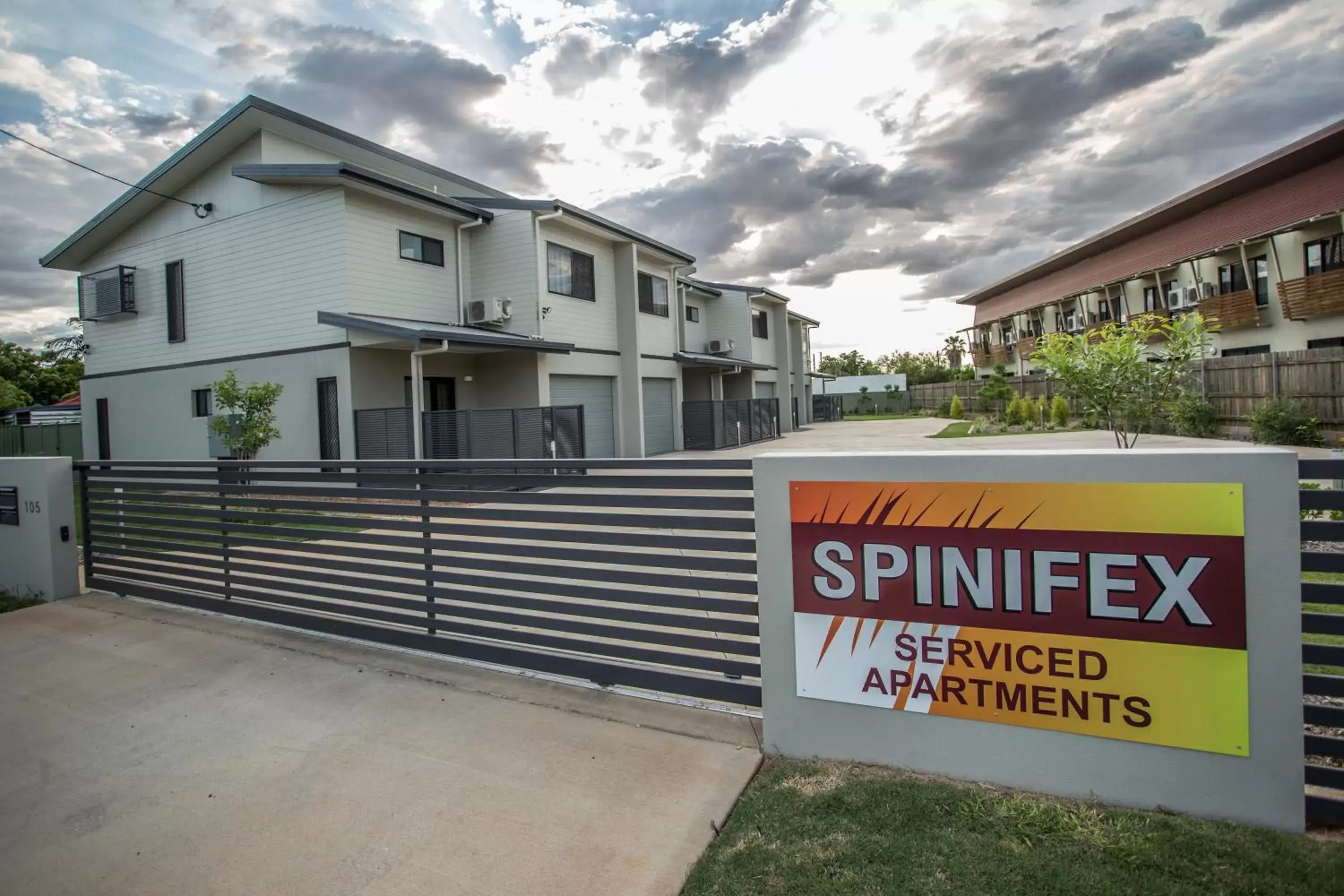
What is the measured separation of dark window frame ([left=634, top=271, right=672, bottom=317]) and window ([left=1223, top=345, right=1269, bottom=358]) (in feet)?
59.2

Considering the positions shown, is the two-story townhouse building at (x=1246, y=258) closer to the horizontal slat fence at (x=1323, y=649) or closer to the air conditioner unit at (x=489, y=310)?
the horizontal slat fence at (x=1323, y=649)

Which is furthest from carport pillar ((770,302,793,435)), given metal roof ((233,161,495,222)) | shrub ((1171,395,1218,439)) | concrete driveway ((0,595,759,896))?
concrete driveway ((0,595,759,896))

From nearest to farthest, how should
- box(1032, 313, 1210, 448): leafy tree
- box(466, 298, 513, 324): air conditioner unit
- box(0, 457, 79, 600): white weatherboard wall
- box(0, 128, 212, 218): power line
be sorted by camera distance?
box(0, 457, 79, 600): white weatherboard wall < box(1032, 313, 1210, 448): leafy tree < box(0, 128, 212, 218): power line < box(466, 298, 513, 324): air conditioner unit

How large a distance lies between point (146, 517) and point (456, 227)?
41.8ft

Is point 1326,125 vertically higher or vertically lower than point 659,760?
higher

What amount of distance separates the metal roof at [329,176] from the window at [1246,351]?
24.3m

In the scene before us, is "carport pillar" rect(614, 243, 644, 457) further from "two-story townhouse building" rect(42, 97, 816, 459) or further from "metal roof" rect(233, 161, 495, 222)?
"metal roof" rect(233, 161, 495, 222)

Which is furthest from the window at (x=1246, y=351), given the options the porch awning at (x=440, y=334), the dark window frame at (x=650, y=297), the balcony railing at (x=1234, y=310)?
the porch awning at (x=440, y=334)

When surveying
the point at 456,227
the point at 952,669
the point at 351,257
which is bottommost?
the point at 952,669

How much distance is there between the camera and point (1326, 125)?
19.4 metres

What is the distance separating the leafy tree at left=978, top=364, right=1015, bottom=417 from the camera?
1304 inches

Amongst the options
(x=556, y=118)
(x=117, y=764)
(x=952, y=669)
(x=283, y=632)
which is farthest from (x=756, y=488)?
(x=556, y=118)

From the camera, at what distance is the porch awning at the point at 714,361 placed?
79.1ft

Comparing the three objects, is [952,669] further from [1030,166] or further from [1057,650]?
[1030,166]
